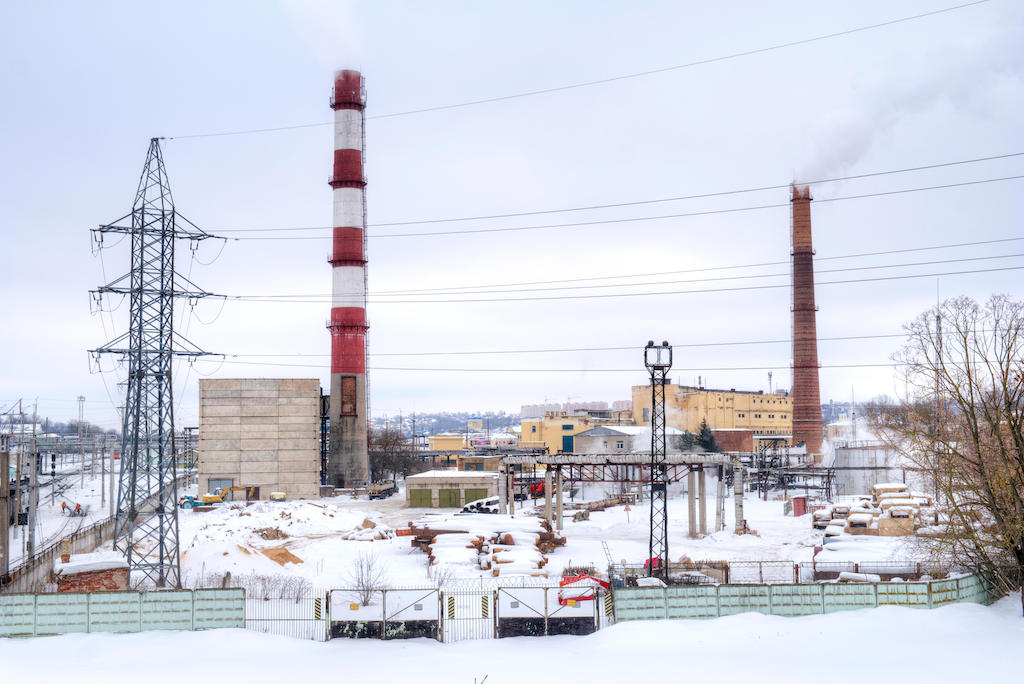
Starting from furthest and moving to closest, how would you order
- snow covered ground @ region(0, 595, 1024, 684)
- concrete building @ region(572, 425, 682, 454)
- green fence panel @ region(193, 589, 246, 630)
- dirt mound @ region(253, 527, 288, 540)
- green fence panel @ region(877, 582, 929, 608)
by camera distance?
concrete building @ region(572, 425, 682, 454) < dirt mound @ region(253, 527, 288, 540) < green fence panel @ region(877, 582, 929, 608) < green fence panel @ region(193, 589, 246, 630) < snow covered ground @ region(0, 595, 1024, 684)

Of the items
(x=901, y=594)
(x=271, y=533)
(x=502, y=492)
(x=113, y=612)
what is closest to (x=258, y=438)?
(x=271, y=533)

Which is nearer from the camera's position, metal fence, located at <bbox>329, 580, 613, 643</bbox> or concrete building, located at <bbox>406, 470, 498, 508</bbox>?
metal fence, located at <bbox>329, 580, 613, 643</bbox>

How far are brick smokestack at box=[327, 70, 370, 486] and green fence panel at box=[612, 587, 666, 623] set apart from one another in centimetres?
4601

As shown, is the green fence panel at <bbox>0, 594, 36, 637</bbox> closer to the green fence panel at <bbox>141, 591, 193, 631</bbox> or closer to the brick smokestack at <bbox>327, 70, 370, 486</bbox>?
the green fence panel at <bbox>141, 591, 193, 631</bbox>

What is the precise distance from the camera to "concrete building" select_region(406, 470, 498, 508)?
58.0 meters

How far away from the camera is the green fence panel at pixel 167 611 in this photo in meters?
20.7

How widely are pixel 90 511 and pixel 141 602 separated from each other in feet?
143

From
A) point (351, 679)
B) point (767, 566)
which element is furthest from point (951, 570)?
point (351, 679)

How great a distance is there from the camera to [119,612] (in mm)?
20672

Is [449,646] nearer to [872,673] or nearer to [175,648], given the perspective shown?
[175,648]

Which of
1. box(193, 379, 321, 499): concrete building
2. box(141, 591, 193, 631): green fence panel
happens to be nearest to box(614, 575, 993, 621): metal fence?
box(141, 591, 193, 631): green fence panel

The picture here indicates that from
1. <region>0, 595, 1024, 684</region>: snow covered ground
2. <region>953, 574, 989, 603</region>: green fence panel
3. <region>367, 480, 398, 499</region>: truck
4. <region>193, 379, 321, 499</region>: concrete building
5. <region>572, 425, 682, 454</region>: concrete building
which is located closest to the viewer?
<region>0, 595, 1024, 684</region>: snow covered ground

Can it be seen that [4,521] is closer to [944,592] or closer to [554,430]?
[944,592]

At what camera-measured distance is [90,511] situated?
58.6m
